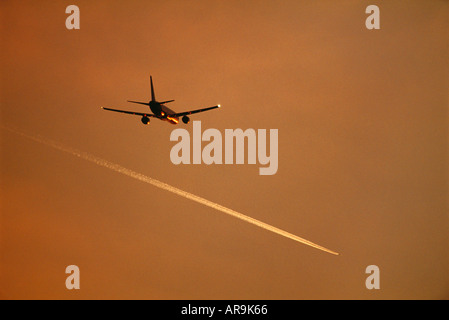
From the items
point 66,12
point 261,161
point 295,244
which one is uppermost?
point 66,12

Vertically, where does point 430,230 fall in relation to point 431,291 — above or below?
above

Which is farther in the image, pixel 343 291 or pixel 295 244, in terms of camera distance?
pixel 295 244

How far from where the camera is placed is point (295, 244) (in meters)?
58.4
